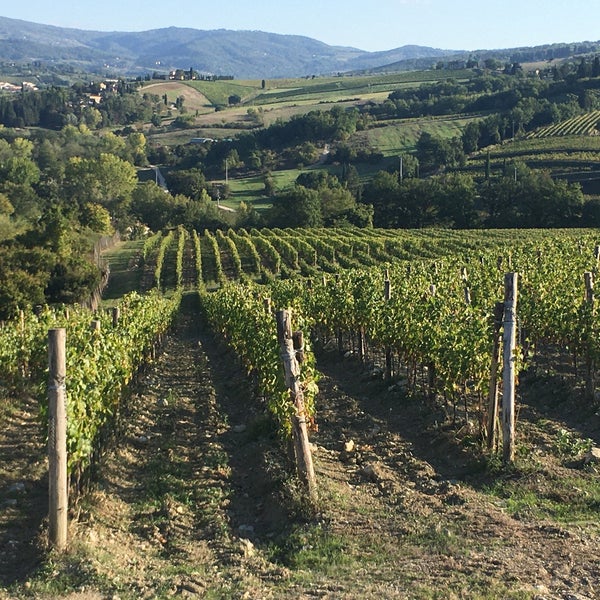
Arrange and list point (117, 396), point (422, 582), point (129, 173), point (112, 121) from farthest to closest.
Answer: point (112, 121) → point (129, 173) → point (117, 396) → point (422, 582)

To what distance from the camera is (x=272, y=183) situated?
10694cm

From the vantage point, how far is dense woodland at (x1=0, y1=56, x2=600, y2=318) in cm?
5009

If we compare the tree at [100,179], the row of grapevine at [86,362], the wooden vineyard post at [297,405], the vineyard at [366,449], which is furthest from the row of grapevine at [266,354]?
the tree at [100,179]

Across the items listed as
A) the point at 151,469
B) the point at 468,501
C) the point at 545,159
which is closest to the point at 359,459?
the point at 468,501

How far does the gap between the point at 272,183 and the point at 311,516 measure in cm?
10131

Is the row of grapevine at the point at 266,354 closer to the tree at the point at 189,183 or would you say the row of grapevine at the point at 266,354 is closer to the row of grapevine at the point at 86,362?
the row of grapevine at the point at 86,362

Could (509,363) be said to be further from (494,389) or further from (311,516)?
(311,516)

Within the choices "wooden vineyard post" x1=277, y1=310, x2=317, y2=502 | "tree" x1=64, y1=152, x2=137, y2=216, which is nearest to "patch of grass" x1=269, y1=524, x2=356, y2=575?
"wooden vineyard post" x1=277, y1=310, x2=317, y2=502

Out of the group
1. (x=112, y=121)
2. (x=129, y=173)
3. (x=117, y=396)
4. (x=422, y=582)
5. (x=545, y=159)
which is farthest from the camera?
(x=112, y=121)

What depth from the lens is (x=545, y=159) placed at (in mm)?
91875

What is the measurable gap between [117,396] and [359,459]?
15.8 feet

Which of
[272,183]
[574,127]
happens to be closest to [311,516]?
[272,183]

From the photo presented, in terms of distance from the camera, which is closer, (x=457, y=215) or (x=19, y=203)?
(x=457, y=215)

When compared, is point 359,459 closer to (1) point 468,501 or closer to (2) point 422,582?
(1) point 468,501
